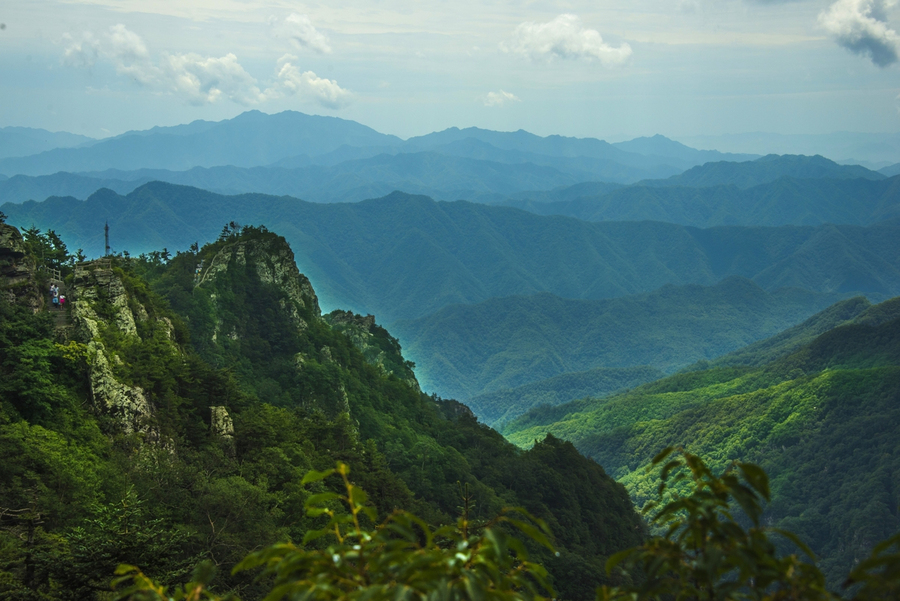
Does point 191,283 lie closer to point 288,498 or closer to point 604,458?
point 288,498

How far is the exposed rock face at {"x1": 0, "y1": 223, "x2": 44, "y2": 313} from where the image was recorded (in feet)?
127

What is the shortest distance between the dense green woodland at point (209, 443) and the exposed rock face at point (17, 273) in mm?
587

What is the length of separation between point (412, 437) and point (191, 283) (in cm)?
2790

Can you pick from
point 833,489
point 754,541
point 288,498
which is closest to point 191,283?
point 288,498

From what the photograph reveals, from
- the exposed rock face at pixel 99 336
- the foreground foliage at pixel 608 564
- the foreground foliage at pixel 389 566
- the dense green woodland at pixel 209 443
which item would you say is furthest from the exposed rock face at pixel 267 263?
the foreground foliage at pixel 608 564

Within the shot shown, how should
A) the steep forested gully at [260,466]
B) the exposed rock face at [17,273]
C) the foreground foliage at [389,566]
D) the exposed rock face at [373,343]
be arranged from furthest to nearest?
the exposed rock face at [373,343] < the exposed rock face at [17,273] < the steep forested gully at [260,466] < the foreground foliage at [389,566]

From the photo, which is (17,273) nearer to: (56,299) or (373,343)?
(56,299)

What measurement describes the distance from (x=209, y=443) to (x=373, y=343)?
6462cm

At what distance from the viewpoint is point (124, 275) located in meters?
44.9

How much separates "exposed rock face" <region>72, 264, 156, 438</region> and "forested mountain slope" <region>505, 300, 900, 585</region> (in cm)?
9365

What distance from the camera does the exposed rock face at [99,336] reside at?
3478 centimetres

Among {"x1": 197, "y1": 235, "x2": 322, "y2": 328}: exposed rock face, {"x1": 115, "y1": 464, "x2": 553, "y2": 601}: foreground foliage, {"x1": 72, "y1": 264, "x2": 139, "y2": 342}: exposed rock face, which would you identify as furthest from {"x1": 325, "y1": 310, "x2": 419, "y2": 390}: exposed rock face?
{"x1": 115, "y1": 464, "x2": 553, "y2": 601}: foreground foliage

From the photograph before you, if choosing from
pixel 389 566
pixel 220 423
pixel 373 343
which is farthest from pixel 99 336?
pixel 373 343

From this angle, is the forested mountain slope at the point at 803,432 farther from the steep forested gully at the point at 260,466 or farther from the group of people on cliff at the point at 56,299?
the group of people on cliff at the point at 56,299
